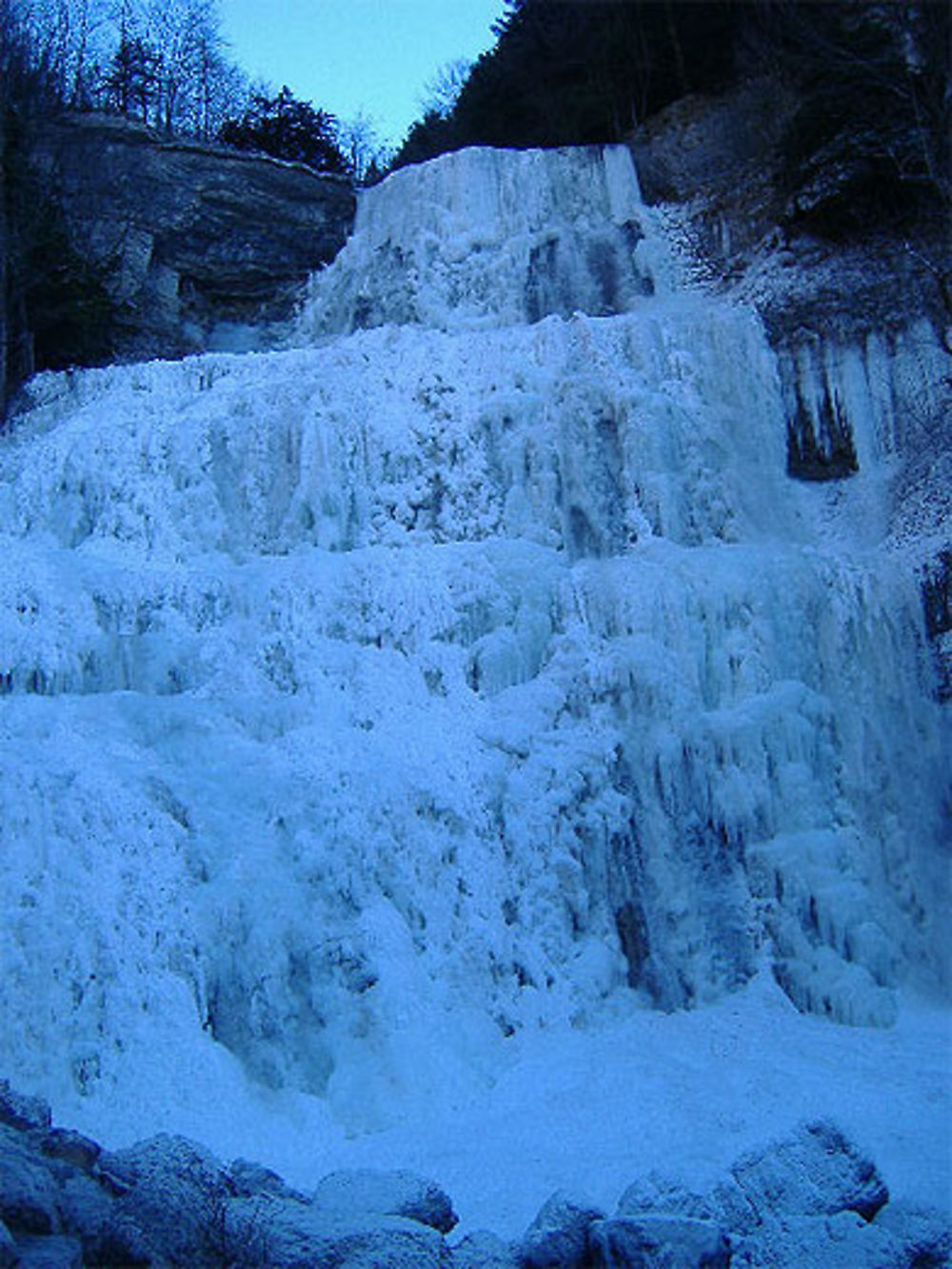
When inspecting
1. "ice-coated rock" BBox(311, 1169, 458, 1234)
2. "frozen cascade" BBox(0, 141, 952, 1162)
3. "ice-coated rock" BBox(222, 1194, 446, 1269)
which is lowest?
"ice-coated rock" BBox(311, 1169, 458, 1234)

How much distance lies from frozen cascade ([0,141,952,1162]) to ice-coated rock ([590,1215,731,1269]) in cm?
273

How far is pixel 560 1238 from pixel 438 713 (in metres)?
5.91

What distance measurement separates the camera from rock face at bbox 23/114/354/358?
70.9 feet

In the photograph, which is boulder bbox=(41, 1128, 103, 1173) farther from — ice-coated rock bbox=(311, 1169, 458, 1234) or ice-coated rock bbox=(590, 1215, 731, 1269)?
ice-coated rock bbox=(590, 1215, 731, 1269)

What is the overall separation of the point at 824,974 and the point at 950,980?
4.21 ft

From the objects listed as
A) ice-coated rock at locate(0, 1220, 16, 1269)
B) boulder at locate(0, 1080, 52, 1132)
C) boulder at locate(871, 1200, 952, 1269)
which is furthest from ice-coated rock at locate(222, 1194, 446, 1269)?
boulder at locate(871, 1200, 952, 1269)

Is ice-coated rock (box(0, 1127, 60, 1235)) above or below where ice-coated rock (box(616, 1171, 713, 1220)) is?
above

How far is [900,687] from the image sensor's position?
12.7 m

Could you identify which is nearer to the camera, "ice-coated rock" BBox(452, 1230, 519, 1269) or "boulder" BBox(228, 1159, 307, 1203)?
"ice-coated rock" BBox(452, 1230, 519, 1269)

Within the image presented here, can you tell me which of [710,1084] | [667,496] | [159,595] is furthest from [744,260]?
[710,1084]

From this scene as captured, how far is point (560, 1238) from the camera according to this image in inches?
255

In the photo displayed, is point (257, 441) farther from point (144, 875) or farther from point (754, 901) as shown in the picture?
point (754, 901)

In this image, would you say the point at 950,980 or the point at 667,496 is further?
the point at 667,496

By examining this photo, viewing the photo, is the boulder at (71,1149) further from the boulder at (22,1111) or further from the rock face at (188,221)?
the rock face at (188,221)
